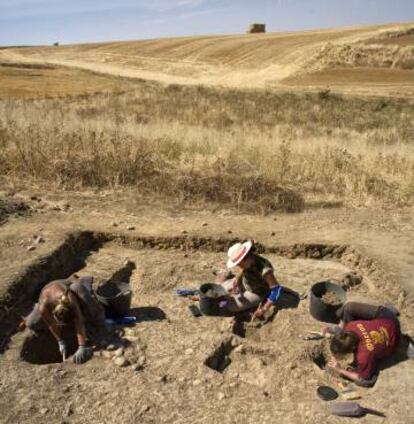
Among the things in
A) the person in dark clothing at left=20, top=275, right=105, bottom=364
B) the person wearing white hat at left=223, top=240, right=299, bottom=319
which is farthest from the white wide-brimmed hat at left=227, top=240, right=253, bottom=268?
the person in dark clothing at left=20, top=275, right=105, bottom=364

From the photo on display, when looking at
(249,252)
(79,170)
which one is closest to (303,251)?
(249,252)

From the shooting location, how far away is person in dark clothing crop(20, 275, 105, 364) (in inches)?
165

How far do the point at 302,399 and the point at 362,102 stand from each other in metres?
16.9

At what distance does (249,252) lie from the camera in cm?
477

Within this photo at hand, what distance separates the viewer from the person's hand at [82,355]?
13.3ft

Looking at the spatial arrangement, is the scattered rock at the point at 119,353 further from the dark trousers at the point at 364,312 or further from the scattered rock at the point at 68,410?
the dark trousers at the point at 364,312

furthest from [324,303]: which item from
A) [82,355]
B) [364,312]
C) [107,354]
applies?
[82,355]

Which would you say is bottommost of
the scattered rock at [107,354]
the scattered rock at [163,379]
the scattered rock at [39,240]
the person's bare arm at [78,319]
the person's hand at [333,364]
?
the person's hand at [333,364]

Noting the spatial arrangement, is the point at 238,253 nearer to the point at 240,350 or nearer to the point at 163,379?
the point at 240,350

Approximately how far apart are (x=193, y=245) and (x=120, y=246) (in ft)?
3.03

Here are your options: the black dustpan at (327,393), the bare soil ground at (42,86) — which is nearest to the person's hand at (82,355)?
the black dustpan at (327,393)

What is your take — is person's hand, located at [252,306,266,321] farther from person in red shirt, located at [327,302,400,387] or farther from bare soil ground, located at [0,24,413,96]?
bare soil ground, located at [0,24,413,96]

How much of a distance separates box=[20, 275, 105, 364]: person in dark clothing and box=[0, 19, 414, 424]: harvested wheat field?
0.43 ft

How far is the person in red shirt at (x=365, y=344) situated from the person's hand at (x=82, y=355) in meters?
2.01
